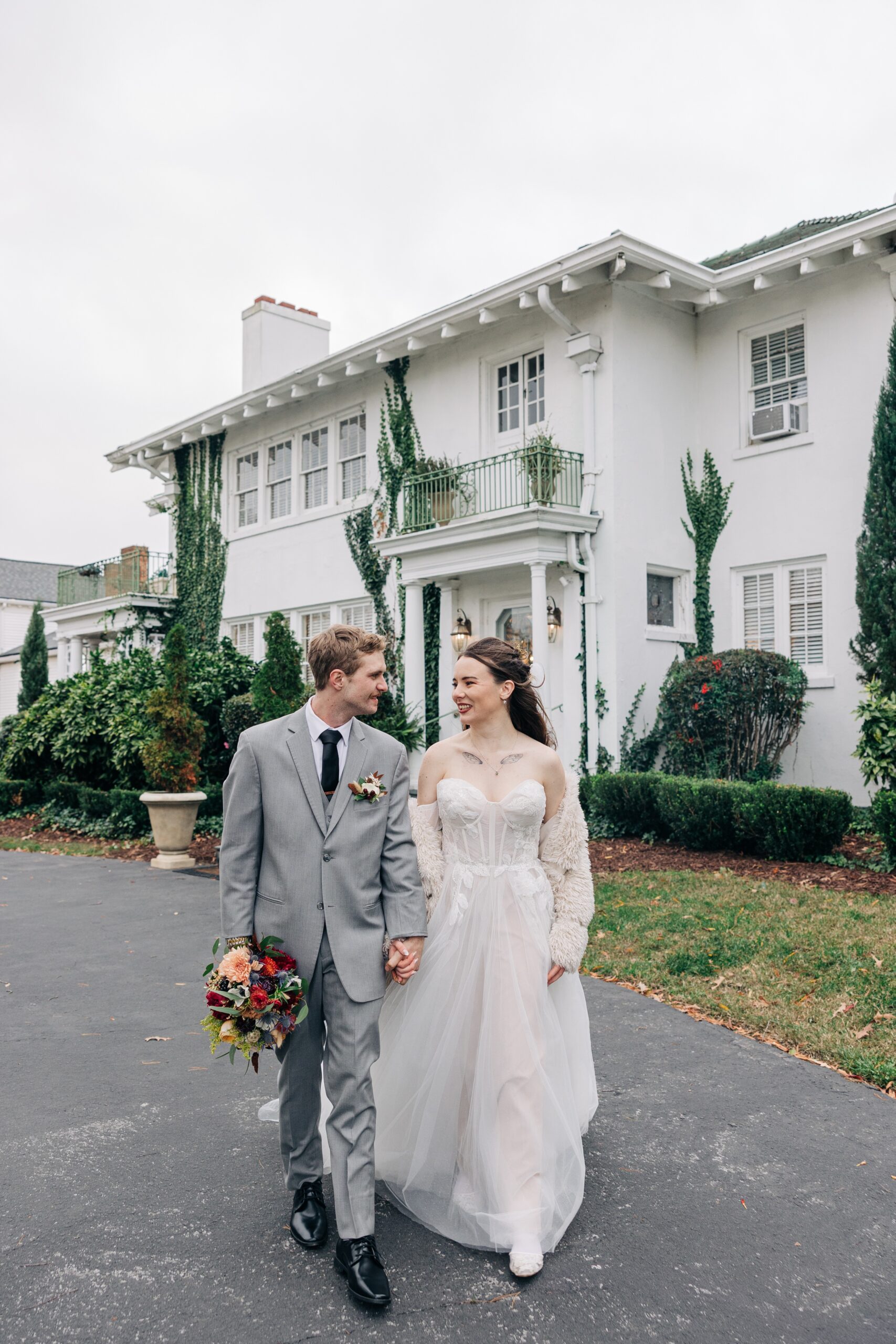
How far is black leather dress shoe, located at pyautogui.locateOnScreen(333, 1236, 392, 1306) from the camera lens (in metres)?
2.91

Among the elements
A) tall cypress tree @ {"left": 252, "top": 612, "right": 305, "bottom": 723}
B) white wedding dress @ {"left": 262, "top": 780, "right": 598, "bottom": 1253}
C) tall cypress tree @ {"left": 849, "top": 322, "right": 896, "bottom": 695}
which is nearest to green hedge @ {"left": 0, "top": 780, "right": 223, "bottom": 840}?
tall cypress tree @ {"left": 252, "top": 612, "right": 305, "bottom": 723}

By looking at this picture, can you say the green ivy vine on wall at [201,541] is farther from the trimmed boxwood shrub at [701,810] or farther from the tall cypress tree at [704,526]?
the trimmed boxwood shrub at [701,810]

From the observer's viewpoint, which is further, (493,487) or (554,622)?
(493,487)

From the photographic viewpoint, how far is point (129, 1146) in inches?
160

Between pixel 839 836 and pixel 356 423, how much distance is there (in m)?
11.7

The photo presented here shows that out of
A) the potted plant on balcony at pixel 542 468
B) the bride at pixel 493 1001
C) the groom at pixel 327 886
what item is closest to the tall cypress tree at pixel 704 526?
the potted plant on balcony at pixel 542 468

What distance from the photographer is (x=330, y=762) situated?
136 inches

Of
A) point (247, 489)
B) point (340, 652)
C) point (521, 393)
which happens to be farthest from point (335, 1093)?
point (247, 489)

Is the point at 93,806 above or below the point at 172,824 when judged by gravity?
below

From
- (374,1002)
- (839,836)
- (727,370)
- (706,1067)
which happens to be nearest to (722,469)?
(727,370)

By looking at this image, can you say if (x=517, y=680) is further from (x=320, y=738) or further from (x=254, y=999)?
(x=254, y=999)

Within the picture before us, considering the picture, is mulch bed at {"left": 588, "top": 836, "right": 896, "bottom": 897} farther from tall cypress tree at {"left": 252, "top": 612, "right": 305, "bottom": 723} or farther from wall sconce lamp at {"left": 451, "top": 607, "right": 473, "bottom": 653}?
wall sconce lamp at {"left": 451, "top": 607, "right": 473, "bottom": 653}

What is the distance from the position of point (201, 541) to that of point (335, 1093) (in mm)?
19249

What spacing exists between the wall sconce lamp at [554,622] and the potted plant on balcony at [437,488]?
6.79 feet
